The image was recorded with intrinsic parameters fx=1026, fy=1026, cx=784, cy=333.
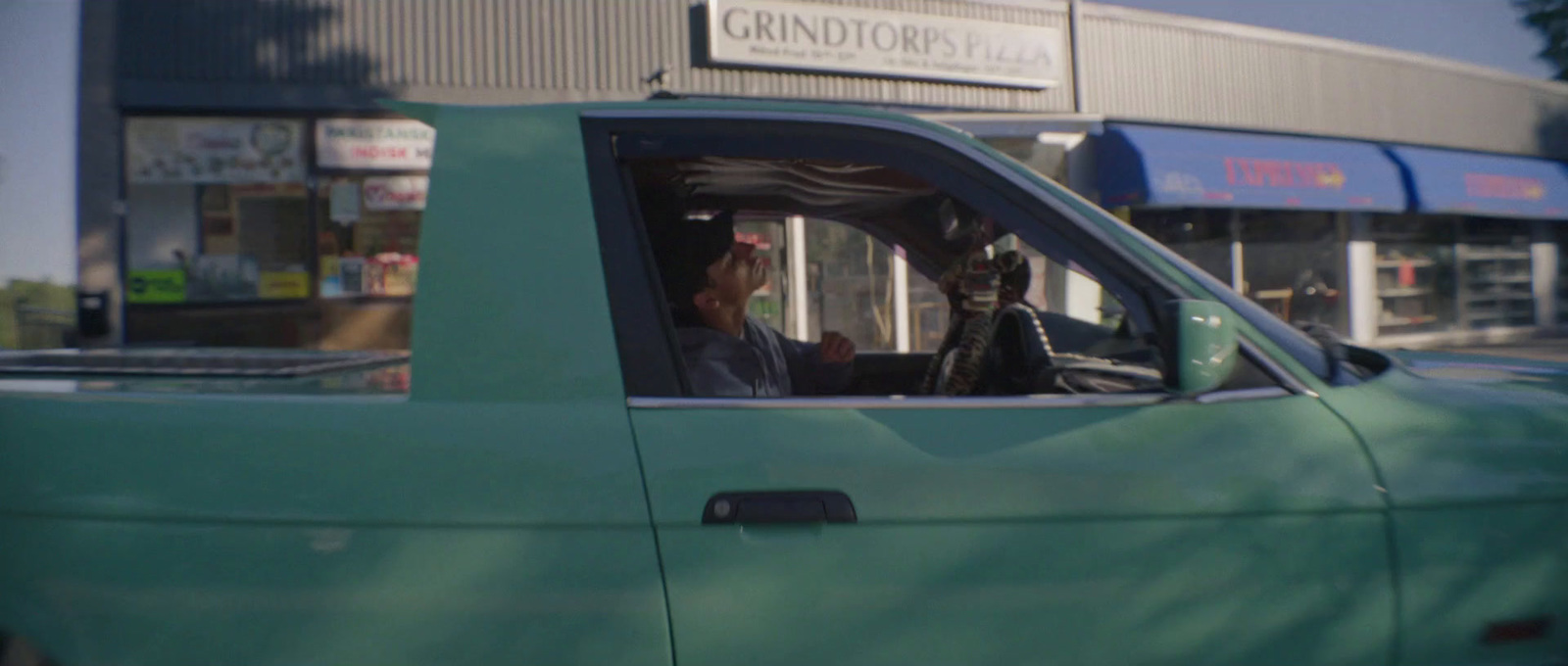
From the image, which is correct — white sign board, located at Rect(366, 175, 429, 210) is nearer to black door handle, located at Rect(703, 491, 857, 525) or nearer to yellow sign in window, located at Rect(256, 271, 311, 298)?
yellow sign in window, located at Rect(256, 271, 311, 298)

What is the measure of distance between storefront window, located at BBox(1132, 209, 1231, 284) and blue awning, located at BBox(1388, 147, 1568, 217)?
3234 mm

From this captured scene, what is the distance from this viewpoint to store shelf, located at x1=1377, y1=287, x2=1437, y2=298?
1792 cm

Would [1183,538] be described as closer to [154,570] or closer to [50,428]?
[154,570]

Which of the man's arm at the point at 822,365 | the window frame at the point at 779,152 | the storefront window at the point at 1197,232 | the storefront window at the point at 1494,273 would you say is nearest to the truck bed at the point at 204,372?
the window frame at the point at 779,152

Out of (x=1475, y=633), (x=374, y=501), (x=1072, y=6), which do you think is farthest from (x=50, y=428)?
(x=1072, y=6)

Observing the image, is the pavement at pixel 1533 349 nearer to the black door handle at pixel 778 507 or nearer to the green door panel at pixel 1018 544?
the green door panel at pixel 1018 544

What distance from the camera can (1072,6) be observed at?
46.1 ft

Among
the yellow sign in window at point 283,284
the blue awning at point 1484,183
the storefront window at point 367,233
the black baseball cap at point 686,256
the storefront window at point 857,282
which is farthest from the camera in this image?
the blue awning at point 1484,183

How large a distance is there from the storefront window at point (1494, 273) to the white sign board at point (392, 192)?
59.6 ft

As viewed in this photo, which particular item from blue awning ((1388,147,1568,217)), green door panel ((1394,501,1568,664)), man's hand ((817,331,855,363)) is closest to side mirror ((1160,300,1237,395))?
green door panel ((1394,501,1568,664))

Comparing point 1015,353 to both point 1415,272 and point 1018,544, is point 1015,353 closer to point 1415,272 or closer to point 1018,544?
point 1018,544

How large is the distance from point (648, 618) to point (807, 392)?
1841mm

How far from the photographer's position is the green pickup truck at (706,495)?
1.59m

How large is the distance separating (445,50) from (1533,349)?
1716 centimetres
